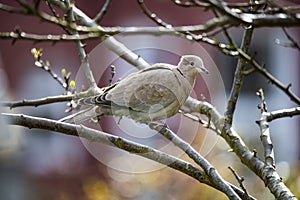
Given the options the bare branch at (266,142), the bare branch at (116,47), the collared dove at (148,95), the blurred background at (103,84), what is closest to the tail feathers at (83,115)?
the collared dove at (148,95)

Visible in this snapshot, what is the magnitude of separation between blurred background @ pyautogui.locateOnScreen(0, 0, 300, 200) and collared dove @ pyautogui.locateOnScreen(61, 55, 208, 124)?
8.72 feet

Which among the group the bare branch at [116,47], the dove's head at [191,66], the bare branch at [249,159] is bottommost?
the bare branch at [249,159]

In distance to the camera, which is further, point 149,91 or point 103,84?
point 103,84

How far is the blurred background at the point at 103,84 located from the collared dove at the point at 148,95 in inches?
105

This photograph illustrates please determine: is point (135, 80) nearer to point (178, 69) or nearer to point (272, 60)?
point (178, 69)

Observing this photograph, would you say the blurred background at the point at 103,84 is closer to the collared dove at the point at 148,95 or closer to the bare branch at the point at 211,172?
the collared dove at the point at 148,95

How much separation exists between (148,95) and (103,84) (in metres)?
3.63

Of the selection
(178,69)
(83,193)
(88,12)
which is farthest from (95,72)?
(178,69)

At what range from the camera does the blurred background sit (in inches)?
211

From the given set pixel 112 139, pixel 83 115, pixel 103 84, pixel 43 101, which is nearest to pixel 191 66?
pixel 83 115

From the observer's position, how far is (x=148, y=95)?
7.58ft

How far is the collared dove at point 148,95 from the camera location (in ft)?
7.24

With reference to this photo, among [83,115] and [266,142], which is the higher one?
[266,142]

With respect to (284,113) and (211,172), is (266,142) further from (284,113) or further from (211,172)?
(211,172)
